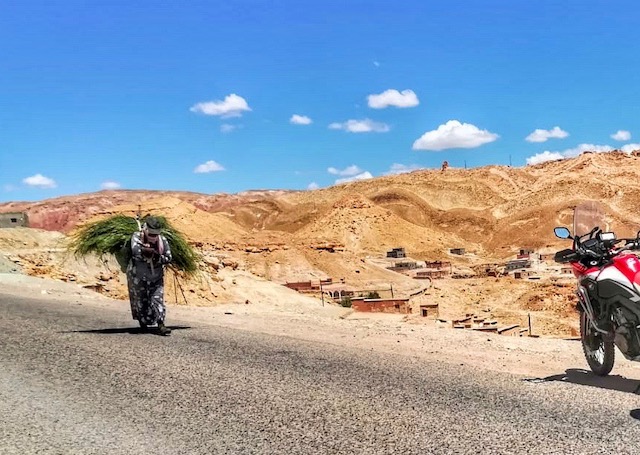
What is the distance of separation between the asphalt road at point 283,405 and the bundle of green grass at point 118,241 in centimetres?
242

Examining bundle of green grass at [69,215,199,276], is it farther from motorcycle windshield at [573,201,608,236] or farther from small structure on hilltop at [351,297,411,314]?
small structure on hilltop at [351,297,411,314]

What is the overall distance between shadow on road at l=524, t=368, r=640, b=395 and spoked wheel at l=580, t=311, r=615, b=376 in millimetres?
118

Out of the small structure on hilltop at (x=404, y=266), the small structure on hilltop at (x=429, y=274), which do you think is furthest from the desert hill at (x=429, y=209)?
the small structure on hilltop at (x=429, y=274)

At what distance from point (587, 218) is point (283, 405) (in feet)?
14.8

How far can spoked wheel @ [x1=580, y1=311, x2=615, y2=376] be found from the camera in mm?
6691


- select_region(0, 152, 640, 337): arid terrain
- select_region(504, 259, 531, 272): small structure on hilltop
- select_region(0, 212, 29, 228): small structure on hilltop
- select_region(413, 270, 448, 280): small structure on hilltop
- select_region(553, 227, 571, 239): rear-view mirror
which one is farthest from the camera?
select_region(504, 259, 531, 272): small structure on hilltop

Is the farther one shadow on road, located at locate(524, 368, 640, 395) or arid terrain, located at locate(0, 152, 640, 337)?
arid terrain, located at locate(0, 152, 640, 337)

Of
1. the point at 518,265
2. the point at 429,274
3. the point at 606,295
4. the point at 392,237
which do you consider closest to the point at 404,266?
the point at 429,274

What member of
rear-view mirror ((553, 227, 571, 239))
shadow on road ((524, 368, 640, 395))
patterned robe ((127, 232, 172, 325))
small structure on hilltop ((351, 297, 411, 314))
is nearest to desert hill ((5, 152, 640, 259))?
small structure on hilltop ((351, 297, 411, 314))

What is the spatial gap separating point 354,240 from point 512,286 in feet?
114

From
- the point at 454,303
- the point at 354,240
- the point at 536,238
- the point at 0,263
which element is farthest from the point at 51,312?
the point at 536,238

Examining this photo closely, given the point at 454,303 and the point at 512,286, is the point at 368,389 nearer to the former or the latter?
the point at 454,303

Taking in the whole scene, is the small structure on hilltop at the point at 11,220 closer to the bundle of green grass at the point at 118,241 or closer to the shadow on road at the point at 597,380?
the bundle of green grass at the point at 118,241

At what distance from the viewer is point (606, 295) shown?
245 inches
